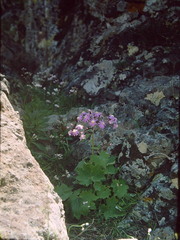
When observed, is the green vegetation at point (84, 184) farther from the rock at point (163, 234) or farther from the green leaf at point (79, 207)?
the rock at point (163, 234)

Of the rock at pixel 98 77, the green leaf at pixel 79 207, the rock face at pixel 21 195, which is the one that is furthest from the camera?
the rock at pixel 98 77

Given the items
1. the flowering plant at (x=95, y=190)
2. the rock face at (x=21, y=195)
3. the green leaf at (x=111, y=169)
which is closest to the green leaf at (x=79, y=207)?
the flowering plant at (x=95, y=190)

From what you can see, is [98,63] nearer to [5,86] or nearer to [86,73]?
[86,73]

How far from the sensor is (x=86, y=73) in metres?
4.40

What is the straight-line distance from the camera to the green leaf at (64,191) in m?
3.07

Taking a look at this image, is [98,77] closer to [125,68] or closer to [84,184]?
[125,68]

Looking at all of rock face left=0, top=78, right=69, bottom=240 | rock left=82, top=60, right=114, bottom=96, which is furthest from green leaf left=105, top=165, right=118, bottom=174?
rock left=82, top=60, right=114, bottom=96

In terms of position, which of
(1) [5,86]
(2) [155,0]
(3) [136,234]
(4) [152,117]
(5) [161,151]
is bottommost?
(3) [136,234]

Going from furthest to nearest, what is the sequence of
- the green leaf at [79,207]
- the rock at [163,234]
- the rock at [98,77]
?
the rock at [98,77]
the green leaf at [79,207]
the rock at [163,234]

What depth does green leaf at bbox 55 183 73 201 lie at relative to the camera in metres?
3.07

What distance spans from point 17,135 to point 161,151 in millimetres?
1305

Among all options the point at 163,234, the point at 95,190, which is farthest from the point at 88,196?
the point at 163,234

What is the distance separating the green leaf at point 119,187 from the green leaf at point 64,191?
369 millimetres

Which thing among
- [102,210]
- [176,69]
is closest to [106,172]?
[102,210]
